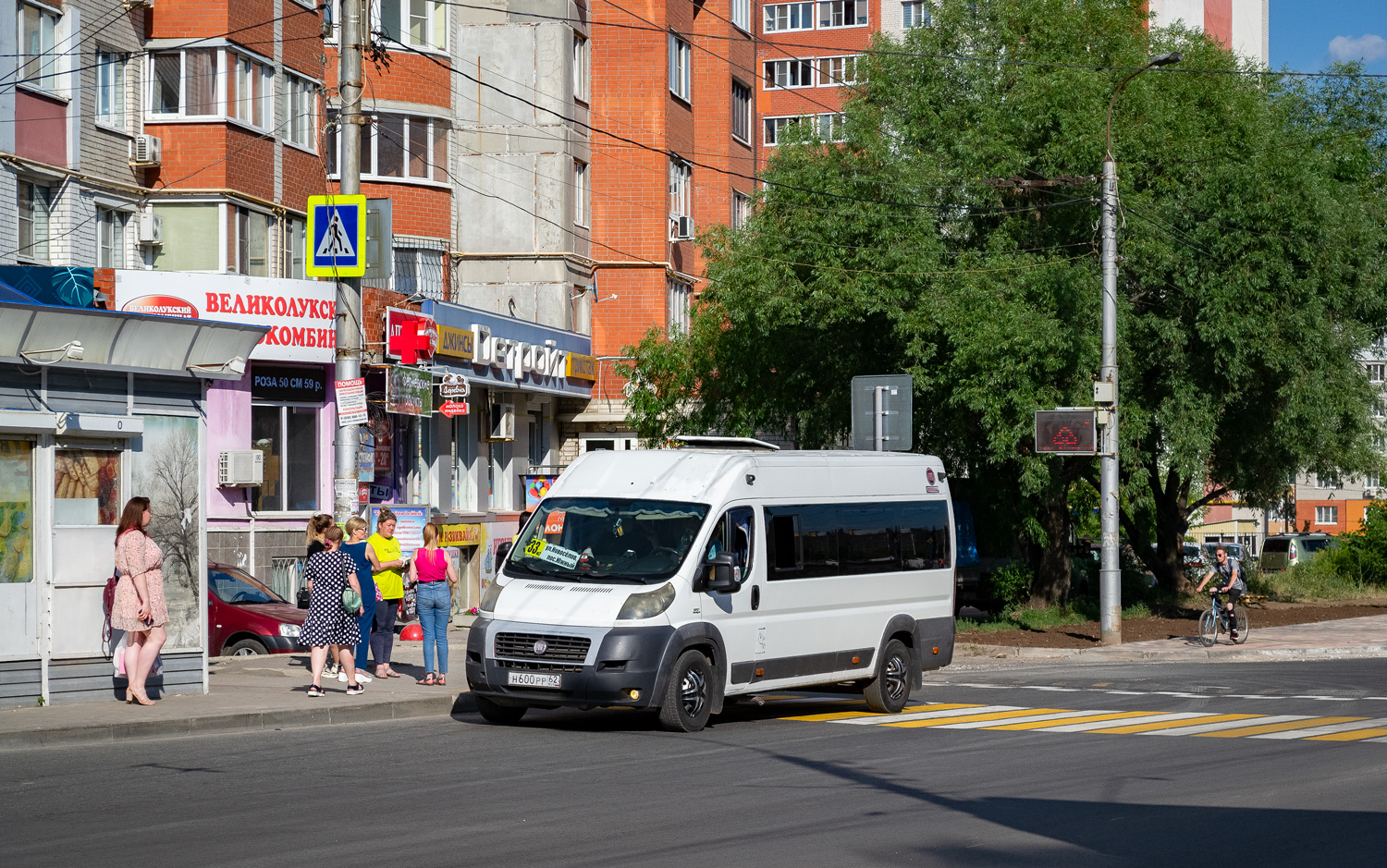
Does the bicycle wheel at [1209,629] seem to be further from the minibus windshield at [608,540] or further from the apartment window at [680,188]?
the apartment window at [680,188]

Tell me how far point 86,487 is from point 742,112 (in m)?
37.2

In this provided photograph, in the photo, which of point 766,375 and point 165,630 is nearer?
point 165,630

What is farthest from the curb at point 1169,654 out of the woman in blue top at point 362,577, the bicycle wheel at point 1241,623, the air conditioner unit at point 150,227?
the air conditioner unit at point 150,227

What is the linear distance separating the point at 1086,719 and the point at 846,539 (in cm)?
290

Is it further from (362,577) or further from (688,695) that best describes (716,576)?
(362,577)

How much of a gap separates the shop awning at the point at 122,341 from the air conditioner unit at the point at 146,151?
13.2 m

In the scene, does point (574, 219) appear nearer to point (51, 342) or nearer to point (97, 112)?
point (97, 112)

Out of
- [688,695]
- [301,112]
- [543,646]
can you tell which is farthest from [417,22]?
[688,695]

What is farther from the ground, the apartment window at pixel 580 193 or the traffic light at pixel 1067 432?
the apartment window at pixel 580 193

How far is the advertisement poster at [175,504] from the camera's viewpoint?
15.9 meters

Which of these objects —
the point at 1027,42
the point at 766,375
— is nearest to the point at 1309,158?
the point at 1027,42

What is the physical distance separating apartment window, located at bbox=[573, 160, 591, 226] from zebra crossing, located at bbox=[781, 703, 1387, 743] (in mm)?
24288

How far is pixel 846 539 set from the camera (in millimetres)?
15930

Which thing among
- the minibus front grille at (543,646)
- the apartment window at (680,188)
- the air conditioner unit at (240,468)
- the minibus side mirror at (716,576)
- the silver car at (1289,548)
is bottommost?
the silver car at (1289,548)
